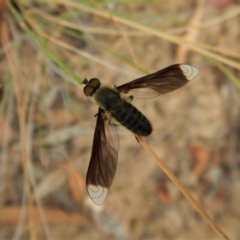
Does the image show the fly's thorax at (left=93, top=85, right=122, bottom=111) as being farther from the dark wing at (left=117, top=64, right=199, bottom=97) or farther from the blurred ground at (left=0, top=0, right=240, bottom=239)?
the blurred ground at (left=0, top=0, right=240, bottom=239)

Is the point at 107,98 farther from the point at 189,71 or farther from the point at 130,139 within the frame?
the point at 130,139

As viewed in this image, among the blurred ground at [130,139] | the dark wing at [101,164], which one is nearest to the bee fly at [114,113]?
the dark wing at [101,164]

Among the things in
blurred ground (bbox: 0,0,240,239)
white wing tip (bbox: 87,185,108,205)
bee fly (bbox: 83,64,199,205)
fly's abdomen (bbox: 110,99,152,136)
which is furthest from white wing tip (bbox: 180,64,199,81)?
blurred ground (bbox: 0,0,240,239)

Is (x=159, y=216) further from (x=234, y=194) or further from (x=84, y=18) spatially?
(x=84, y=18)

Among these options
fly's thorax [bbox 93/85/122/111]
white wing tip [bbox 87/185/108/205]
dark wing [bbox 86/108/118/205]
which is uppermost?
fly's thorax [bbox 93/85/122/111]

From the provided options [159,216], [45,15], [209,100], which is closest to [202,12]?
[209,100]

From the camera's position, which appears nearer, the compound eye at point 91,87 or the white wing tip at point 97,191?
the white wing tip at point 97,191

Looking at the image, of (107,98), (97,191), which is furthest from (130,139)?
(97,191)

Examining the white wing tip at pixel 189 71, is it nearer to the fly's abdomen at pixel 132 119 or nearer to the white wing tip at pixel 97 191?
the fly's abdomen at pixel 132 119
